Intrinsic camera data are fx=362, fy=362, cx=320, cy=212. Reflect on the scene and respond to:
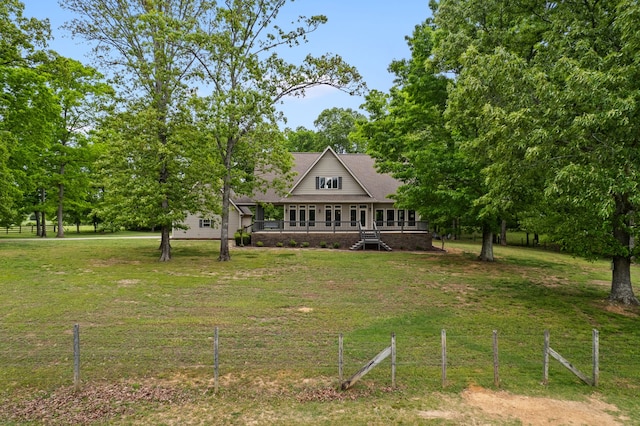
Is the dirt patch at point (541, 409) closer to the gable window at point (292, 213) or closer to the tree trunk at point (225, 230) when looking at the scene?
the tree trunk at point (225, 230)

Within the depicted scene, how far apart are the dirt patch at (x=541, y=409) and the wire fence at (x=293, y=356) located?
1.91ft

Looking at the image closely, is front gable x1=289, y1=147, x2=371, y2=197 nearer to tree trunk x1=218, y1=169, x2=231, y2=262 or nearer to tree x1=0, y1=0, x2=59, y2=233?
tree trunk x1=218, y1=169, x2=231, y2=262

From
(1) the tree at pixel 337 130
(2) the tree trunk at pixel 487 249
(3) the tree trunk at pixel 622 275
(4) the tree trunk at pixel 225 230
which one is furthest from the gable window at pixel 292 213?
(1) the tree at pixel 337 130

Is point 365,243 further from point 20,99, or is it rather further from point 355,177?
point 20,99

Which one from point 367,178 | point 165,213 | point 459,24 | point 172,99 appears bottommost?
point 165,213

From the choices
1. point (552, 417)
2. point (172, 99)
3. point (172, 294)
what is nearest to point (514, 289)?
point (552, 417)

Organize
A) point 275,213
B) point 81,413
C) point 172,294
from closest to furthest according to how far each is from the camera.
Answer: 1. point 81,413
2. point 172,294
3. point 275,213

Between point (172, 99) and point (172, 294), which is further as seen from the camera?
point (172, 99)

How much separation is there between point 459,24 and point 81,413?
19.8 metres

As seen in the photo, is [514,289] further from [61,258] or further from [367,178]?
[61,258]

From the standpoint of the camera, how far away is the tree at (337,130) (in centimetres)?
6519

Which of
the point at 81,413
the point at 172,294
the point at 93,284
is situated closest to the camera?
the point at 81,413

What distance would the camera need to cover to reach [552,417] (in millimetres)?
6430

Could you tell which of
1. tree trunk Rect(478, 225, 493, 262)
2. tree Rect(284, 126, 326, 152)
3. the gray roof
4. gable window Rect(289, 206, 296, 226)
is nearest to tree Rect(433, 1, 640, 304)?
tree trunk Rect(478, 225, 493, 262)
